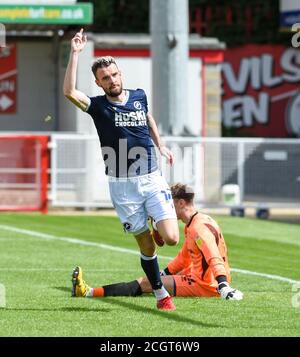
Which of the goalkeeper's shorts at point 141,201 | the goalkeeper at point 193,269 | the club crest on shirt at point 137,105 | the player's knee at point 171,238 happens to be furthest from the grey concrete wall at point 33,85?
the player's knee at point 171,238

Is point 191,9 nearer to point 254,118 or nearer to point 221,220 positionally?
point 254,118

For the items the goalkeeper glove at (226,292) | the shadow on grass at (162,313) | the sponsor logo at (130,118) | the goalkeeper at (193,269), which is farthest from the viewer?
the goalkeeper at (193,269)

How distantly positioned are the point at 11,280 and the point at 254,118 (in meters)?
22.8

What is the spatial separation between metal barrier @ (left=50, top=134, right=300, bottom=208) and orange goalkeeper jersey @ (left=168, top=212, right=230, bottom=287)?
489 inches

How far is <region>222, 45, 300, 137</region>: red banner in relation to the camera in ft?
118

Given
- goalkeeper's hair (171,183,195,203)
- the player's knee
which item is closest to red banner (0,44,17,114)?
goalkeeper's hair (171,183,195,203)

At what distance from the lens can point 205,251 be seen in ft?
40.3

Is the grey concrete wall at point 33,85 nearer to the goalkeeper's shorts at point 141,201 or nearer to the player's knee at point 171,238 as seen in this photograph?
the goalkeeper's shorts at point 141,201

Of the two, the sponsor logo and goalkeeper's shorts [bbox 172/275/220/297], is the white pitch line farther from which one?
the sponsor logo

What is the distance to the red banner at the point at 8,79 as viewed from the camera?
27812mm

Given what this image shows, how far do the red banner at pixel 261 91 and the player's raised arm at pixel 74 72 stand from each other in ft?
79.7

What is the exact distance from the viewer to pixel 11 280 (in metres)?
14.2

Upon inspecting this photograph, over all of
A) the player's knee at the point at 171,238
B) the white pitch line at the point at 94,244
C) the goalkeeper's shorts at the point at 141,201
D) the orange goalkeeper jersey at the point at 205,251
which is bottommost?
the white pitch line at the point at 94,244
